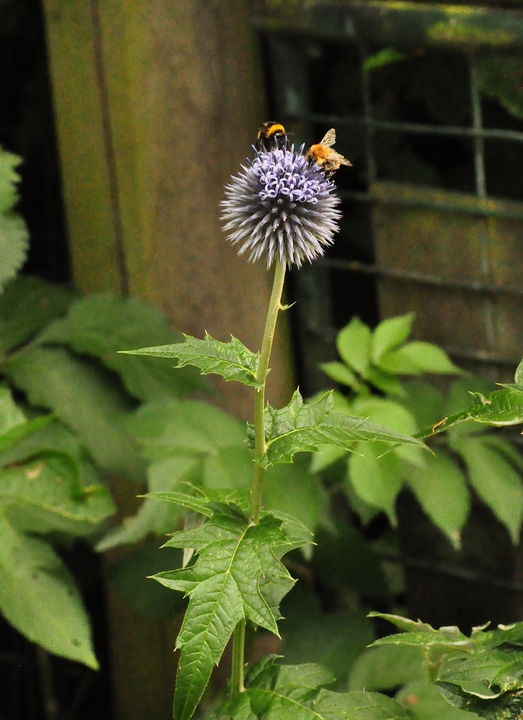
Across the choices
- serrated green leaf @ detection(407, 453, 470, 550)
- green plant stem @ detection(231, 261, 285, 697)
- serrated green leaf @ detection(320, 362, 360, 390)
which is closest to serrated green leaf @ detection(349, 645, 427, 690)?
serrated green leaf @ detection(407, 453, 470, 550)

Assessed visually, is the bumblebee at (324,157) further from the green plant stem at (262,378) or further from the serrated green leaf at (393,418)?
the serrated green leaf at (393,418)

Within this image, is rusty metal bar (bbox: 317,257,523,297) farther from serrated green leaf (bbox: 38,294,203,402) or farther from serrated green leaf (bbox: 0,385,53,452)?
serrated green leaf (bbox: 0,385,53,452)

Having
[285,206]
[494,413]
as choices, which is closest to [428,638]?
[494,413]

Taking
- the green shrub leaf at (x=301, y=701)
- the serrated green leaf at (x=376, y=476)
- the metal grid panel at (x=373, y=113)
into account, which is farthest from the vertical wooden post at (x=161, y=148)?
the green shrub leaf at (x=301, y=701)

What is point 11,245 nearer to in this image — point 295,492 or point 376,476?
point 295,492

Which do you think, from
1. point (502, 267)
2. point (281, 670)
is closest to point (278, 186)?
point (281, 670)

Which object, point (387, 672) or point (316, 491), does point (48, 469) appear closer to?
point (316, 491)
